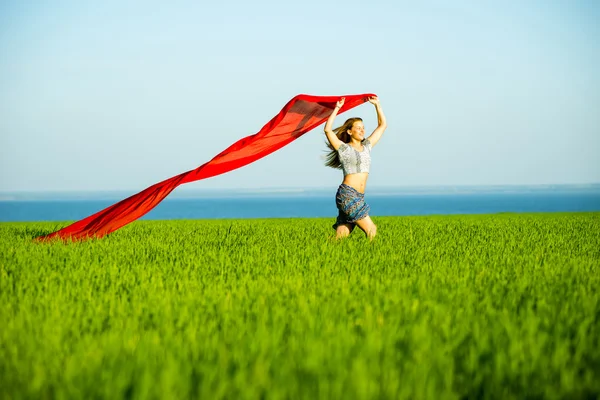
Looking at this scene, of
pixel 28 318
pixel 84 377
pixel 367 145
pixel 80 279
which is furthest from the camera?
pixel 367 145

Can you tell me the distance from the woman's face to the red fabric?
655 millimetres

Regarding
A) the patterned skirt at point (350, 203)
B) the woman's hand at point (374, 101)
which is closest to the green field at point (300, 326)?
the patterned skirt at point (350, 203)

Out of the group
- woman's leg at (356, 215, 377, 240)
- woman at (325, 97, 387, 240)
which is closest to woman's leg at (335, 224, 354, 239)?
woman at (325, 97, 387, 240)

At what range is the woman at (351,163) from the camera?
28.7 ft

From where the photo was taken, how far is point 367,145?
905 cm

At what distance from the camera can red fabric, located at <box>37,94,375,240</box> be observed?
927 centimetres

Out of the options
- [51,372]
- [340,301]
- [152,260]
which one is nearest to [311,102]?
[152,260]

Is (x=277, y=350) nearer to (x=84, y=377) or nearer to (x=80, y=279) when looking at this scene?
(x=84, y=377)

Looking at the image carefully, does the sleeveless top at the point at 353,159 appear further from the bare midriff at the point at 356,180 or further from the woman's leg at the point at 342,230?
the woman's leg at the point at 342,230

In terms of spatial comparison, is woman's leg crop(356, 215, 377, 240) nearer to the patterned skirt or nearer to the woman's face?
the patterned skirt

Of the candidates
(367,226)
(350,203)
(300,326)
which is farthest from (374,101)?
(300,326)

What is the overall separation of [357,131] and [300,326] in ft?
18.1

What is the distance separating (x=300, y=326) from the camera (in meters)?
3.71

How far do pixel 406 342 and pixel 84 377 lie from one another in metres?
1.78
